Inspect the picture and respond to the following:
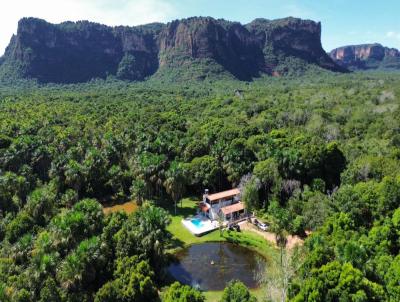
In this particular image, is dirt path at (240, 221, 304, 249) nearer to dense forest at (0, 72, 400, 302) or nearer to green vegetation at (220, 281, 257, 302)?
dense forest at (0, 72, 400, 302)

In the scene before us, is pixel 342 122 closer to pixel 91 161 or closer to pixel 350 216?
pixel 350 216

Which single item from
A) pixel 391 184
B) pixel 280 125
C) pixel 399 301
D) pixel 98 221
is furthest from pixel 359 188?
pixel 280 125

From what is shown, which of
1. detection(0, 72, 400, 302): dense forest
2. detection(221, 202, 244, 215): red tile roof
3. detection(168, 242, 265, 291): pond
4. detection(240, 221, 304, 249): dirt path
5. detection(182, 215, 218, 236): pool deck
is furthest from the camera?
detection(221, 202, 244, 215): red tile roof

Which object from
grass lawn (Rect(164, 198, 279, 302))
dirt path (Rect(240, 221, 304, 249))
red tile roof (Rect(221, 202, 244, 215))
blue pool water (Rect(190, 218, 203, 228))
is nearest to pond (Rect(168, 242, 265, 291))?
grass lawn (Rect(164, 198, 279, 302))

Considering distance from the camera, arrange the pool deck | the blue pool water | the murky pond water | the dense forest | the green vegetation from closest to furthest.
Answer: the green vegetation
the dense forest
the pool deck
the blue pool water
the murky pond water

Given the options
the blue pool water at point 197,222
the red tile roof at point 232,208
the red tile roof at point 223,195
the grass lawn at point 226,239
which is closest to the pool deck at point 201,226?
the blue pool water at point 197,222

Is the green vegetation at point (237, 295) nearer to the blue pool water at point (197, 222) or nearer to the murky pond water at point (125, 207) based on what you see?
the blue pool water at point (197, 222)

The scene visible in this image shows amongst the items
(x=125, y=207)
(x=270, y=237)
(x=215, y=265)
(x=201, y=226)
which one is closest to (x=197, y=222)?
(x=201, y=226)
